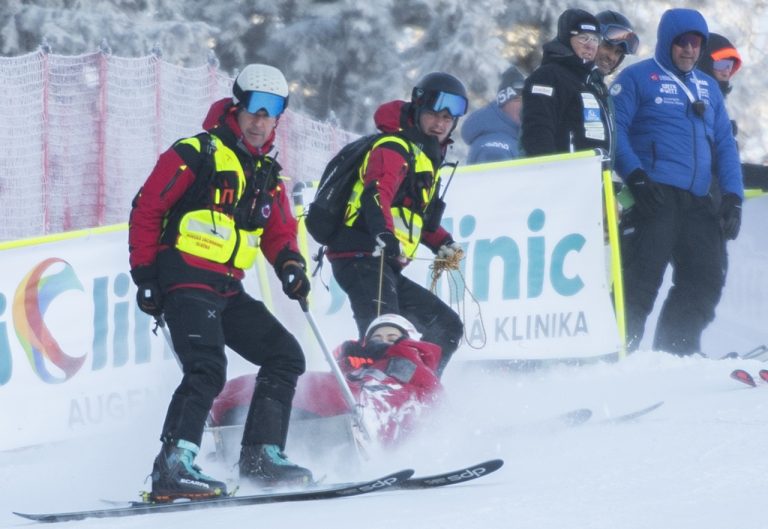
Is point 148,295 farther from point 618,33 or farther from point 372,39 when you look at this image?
point 372,39

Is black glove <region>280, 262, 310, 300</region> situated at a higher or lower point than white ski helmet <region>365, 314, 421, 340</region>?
higher

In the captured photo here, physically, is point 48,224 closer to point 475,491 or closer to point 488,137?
point 488,137

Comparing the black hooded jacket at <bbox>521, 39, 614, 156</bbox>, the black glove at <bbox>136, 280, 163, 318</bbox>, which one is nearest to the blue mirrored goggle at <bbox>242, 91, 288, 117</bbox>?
the black glove at <bbox>136, 280, 163, 318</bbox>

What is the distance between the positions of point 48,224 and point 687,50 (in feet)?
20.4

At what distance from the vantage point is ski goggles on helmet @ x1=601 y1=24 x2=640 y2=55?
28.1 ft

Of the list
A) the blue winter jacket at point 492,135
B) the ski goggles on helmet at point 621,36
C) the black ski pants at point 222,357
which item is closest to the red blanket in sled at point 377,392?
the black ski pants at point 222,357

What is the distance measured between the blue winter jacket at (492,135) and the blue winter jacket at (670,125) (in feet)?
3.74

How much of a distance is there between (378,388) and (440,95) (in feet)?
4.75

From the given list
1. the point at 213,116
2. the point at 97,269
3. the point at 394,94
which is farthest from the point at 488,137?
the point at 394,94

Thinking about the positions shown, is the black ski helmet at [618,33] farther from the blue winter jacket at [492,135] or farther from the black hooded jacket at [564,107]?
the blue winter jacket at [492,135]

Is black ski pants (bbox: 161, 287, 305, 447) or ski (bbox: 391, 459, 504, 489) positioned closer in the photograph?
ski (bbox: 391, 459, 504, 489)

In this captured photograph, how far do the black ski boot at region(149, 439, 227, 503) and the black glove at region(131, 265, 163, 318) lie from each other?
21.2 inches

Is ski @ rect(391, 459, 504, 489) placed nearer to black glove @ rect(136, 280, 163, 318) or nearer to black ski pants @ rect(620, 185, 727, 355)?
black glove @ rect(136, 280, 163, 318)

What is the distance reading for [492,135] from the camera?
9.56 metres
